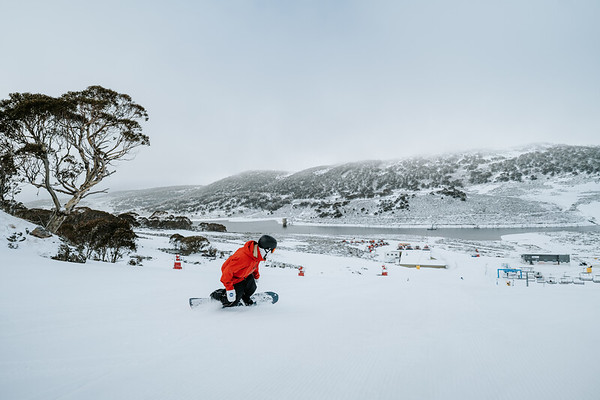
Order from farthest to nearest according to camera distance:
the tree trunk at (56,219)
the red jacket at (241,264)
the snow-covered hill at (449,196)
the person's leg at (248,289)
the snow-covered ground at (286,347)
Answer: the snow-covered hill at (449,196), the tree trunk at (56,219), the person's leg at (248,289), the red jacket at (241,264), the snow-covered ground at (286,347)

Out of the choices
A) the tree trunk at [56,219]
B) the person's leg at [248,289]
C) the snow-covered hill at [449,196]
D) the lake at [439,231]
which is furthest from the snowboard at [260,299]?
the snow-covered hill at [449,196]

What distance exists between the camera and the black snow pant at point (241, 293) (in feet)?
12.3

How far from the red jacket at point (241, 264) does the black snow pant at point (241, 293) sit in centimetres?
17

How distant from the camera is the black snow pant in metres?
3.76

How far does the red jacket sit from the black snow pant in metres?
0.17

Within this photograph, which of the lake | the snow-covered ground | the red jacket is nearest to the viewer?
the snow-covered ground

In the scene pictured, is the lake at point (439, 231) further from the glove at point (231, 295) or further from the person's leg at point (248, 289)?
the glove at point (231, 295)

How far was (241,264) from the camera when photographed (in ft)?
11.7

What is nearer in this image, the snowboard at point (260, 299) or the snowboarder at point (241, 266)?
the snowboarder at point (241, 266)

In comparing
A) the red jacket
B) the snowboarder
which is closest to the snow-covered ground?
the snowboarder

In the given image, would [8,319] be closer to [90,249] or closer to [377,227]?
[90,249]

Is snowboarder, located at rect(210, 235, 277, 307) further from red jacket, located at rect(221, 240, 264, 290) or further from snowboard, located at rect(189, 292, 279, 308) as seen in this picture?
snowboard, located at rect(189, 292, 279, 308)

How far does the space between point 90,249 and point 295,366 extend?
12568 millimetres

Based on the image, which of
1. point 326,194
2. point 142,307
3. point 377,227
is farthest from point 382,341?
point 326,194
